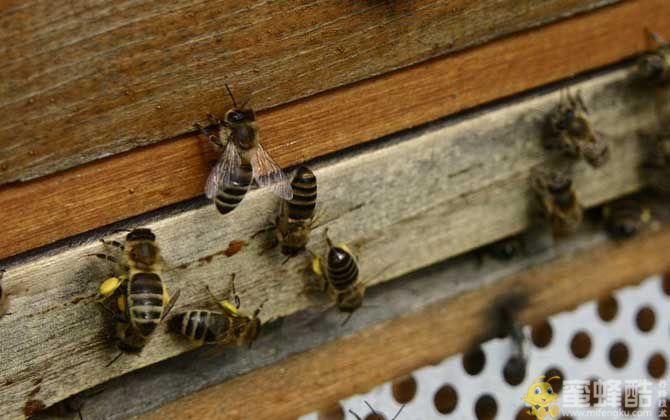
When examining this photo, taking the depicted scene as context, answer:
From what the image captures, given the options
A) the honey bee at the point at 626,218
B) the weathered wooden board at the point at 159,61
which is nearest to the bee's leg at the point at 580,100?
the honey bee at the point at 626,218

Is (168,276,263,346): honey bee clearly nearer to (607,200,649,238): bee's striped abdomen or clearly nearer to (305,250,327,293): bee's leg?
(305,250,327,293): bee's leg

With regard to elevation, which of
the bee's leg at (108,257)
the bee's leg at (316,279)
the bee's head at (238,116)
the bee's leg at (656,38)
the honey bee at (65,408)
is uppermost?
the bee's leg at (656,38)

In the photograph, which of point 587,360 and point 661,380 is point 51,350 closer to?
point 587,360

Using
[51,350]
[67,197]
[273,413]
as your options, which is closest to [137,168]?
[67,197]

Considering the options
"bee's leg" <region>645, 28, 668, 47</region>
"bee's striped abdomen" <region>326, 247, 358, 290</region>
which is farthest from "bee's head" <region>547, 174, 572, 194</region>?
"bee's striped abdomen" <region>326, 247, 358, 290</region>

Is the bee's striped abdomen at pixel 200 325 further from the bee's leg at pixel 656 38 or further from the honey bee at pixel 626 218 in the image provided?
the bee's leg at pixel 656 38

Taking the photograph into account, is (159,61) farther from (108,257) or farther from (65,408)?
(65,408)
